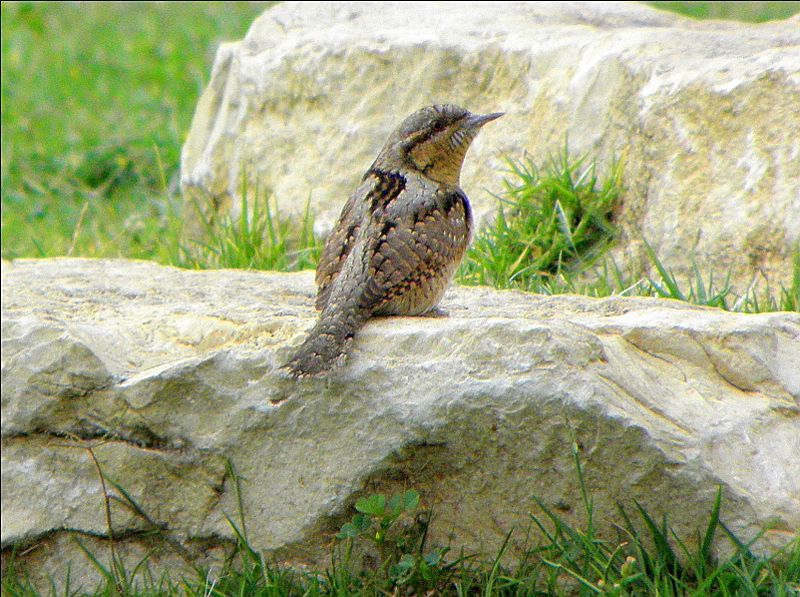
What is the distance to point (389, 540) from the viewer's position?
379 centimetres

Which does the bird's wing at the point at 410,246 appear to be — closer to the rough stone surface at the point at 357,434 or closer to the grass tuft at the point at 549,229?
the rough stone surface at the point at 357,434

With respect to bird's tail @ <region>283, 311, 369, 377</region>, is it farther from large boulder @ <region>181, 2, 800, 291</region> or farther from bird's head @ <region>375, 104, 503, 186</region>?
large boulder @ <region>181, 2, 800, 291</region>

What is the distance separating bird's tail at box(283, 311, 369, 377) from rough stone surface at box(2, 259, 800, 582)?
0.26 feet

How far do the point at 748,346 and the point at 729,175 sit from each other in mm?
1850

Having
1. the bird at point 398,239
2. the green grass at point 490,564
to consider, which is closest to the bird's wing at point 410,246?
the bird at point 398,239

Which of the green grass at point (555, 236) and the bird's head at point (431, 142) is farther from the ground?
the bird's head at point (431, 142)

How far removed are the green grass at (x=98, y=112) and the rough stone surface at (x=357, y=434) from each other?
369 centimetres

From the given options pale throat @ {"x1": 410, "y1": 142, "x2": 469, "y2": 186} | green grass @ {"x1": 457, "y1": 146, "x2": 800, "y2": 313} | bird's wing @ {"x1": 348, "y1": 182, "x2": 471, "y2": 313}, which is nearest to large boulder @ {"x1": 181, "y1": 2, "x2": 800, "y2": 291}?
green grass @ {"x1": 457, "y1": 146, "x2": 800, "y2": 313}

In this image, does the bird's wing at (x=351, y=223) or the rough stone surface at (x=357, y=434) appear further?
the bird's wing at (x=351, y=223)

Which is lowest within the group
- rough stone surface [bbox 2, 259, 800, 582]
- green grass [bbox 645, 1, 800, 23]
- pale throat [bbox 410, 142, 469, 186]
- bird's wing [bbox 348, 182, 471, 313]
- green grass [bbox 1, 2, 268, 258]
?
green grass [bbox 1, 2, 268, 258]

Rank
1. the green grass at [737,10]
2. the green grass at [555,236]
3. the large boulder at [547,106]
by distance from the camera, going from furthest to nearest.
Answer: the green grass at [737,10] → the green grass at [555,236] → the large boulder at [547,106]

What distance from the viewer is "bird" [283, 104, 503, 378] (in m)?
3.69

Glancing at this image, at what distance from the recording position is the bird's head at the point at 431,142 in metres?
4.61

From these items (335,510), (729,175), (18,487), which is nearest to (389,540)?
(335,510)
